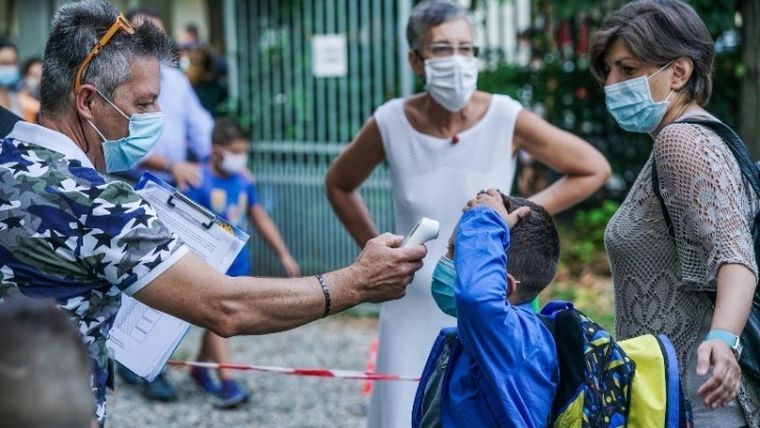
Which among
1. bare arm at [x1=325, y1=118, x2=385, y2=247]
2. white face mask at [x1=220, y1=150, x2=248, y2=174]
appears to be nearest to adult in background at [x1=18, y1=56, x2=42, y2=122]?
white face mask at [x1=220, y1=150, x2=248, y2=174]

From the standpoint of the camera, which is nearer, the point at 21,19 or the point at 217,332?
the point at 217,332

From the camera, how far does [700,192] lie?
10.6ft

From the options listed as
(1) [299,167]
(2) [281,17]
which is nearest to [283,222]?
(1) [299,167]

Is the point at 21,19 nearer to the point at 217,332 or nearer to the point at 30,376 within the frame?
the point at 217,332

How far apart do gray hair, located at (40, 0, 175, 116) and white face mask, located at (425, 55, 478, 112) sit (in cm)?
160

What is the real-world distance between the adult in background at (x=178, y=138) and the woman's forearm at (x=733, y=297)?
4566mm

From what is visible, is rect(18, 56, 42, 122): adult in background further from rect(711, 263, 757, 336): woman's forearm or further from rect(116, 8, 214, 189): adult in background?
rect(711, 263, 757, 336): woman's forearm

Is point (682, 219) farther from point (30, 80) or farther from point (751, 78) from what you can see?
Answer: point (30, 80)

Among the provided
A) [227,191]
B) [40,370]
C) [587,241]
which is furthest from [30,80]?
[40,370]

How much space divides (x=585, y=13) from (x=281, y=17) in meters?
2.51

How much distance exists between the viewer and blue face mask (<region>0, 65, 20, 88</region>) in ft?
29.7

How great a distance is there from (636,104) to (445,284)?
2.83 ft

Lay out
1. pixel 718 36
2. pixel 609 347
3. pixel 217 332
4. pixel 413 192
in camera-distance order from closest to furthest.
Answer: pixel 609 347 → pixel 217 332 → pixel 413 192 → pixel 718 36

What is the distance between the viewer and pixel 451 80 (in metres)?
4.62
